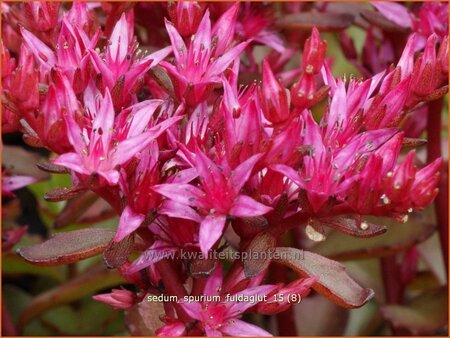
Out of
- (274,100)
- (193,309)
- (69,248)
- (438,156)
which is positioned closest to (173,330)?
(193,309)

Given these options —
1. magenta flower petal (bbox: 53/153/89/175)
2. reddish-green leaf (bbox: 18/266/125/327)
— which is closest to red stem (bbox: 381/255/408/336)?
reddish-green leaf (bbox: 18/266/125/327)

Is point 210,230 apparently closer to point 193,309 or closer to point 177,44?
point 193,309

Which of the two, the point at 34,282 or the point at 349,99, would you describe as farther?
the point at 34,282

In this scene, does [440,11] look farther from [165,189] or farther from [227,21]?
[165,189]

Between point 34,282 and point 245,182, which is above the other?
point 245,182

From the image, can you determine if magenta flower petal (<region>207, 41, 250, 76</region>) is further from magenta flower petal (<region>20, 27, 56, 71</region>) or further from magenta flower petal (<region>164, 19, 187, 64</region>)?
magenta flower petal (<region>20, 27, 56, 71</region>)

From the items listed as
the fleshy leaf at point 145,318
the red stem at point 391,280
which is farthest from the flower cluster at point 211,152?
the red stem at point 391,280

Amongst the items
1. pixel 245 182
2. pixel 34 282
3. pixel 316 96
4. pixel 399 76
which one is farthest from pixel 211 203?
pixel 34 282

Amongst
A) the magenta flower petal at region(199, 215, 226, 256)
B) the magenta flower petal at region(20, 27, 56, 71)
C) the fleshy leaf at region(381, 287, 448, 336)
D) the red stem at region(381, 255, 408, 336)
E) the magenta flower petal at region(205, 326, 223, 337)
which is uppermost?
the magenta flower petal at region(20, 27, 56, 71)
